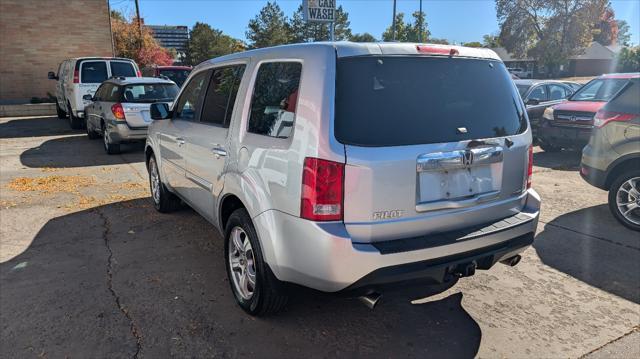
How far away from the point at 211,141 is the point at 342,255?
1797 mm

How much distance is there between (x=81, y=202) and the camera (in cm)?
645

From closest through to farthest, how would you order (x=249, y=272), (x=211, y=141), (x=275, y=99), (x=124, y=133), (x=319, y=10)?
(x=275, y=99) → (x=249, y=272) → (x=211, y=141) → (x=319, y=10) → (x=124, y=133)

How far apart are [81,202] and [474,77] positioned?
5625 mm

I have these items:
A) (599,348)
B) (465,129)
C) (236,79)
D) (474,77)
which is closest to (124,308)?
(236,79)

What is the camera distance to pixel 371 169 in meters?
2.53

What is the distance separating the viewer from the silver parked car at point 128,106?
9.45m

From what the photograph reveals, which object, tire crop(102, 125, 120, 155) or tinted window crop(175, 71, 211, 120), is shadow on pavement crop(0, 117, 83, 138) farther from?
tinted window crop(175, 71, 211, 120)

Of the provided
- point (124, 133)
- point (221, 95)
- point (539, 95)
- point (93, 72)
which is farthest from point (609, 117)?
point (93, 72)

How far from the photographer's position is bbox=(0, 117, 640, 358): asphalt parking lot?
Answer: 2998mm

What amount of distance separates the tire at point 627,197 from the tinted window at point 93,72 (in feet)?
41.7

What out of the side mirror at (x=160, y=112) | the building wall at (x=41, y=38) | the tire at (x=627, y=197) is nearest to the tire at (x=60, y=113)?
the building wall at (x=41, y=38)

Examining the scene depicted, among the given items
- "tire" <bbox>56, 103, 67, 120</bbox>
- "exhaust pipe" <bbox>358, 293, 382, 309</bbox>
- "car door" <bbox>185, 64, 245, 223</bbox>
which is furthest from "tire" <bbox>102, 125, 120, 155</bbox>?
"exhaust pipe" <bbox>358, 293, 382, 309</bbox>

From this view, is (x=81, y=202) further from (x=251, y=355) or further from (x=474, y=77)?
(x=474, y=77)

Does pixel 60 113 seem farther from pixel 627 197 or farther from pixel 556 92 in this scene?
pixel 627 197
